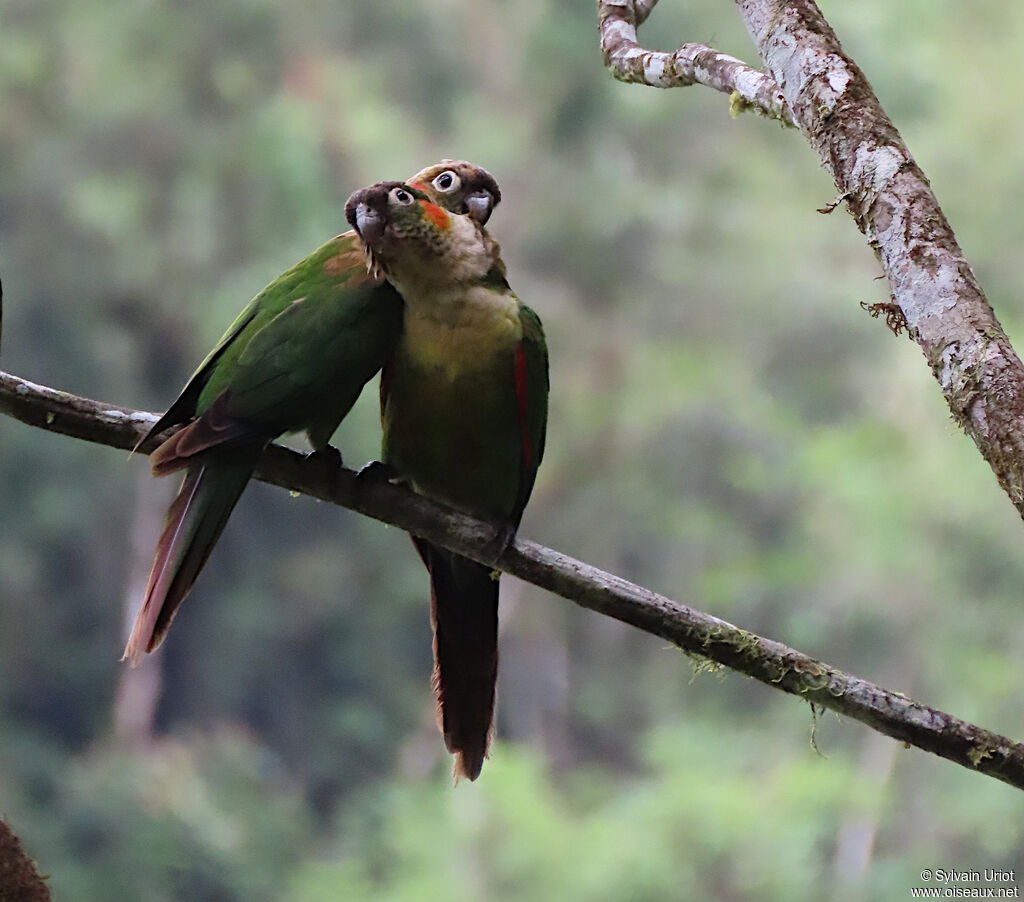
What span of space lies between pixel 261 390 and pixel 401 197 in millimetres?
365

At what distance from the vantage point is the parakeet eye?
1.78 meters

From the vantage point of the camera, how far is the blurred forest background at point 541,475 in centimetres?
688

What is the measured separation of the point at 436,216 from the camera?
1.84 metres

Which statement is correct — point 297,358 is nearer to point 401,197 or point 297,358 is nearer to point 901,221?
point 401,197

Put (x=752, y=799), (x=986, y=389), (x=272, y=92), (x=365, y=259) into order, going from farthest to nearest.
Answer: (x=272, y=92)
(x=752, y=799)
(x=365, y=259)
(x=986, y=389)

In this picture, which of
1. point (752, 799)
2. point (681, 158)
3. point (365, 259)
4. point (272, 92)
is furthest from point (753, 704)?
point (365, 259)

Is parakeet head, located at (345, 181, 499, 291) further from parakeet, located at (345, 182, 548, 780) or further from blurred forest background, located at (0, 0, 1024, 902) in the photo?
blurred forest background, located at (0, 0, 1024, 902)

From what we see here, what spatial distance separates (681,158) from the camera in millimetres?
8164

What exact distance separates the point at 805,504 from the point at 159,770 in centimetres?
417

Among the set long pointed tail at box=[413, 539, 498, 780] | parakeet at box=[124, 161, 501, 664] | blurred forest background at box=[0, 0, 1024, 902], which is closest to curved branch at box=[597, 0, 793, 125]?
parakeet at box=[124, 161, 501, 664]

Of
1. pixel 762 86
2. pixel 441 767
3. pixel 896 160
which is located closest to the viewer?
pixel 896 160

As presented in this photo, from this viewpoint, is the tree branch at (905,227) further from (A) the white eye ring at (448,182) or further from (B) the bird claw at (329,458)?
(B) the bird claw at (329,458)

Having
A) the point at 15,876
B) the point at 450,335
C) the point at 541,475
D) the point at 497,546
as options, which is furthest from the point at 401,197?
the point at 541,475

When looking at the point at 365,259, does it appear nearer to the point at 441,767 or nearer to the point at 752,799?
the point at 752,799
